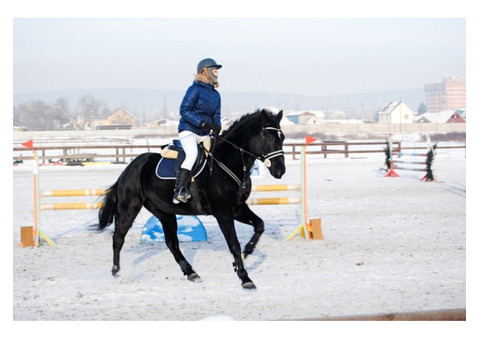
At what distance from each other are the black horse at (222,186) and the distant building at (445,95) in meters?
114

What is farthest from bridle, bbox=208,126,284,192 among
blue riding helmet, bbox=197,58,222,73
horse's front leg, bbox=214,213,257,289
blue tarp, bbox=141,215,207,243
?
blue tarp, bbox=141,215,207,243

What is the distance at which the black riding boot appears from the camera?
7105 mm

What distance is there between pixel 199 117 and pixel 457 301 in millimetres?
3565

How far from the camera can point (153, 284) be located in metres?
7.12

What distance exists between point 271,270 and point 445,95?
135 meters

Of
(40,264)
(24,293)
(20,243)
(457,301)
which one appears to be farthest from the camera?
(20,243)

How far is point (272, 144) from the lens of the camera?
6.93m

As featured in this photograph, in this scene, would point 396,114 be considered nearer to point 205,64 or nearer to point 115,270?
point 205,64

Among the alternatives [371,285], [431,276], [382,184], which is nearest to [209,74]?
[371,285]

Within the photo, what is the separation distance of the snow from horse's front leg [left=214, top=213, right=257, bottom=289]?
13 centimetres

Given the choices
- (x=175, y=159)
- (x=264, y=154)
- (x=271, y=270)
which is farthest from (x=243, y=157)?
(x=271, y=270)

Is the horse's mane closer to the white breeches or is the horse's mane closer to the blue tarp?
the white breeches

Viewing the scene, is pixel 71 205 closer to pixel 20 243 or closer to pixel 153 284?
pixel 20 243

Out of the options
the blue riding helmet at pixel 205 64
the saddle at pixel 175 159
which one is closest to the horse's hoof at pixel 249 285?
the saddle at pixel 175 159
